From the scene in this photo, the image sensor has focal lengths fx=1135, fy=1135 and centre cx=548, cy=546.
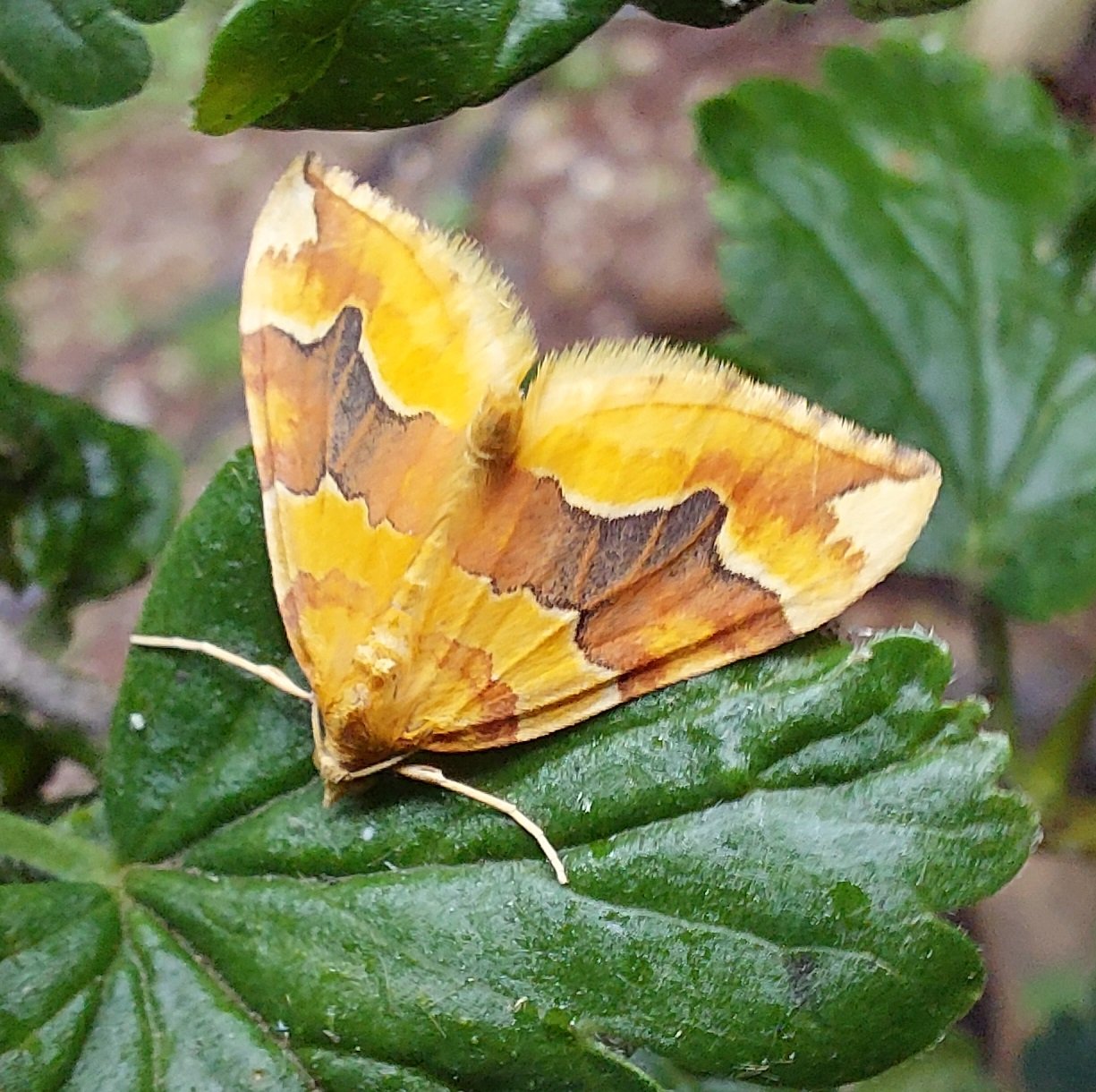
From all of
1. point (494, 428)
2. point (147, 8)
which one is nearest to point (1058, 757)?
point (494, 428)

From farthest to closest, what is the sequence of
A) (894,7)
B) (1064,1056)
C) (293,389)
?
(1064,1056), (293,389), (894,7)

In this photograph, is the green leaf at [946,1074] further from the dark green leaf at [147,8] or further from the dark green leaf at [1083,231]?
the dark green leaf at [147,8]

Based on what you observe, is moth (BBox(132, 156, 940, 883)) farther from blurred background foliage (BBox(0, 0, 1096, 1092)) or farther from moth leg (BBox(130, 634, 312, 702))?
blurred background foliage (BBox(0, 0, 1096, 1092))

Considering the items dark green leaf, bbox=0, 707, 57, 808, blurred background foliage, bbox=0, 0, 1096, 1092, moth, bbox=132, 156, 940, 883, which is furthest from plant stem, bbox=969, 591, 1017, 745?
dark green leaf, bbox=0, 707, 57, 808

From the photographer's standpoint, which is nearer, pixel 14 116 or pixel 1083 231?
pixel 14 116

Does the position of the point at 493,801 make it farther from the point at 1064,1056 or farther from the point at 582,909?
the point at 1064,1056
